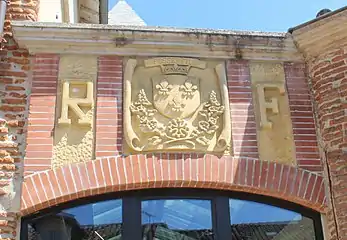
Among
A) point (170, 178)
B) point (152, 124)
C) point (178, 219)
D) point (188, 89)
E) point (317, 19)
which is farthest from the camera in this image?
point (317, 19)

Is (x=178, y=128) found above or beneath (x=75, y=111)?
beneath

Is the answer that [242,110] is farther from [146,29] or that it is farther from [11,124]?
[11,124]

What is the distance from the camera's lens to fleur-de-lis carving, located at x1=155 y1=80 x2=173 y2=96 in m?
5.22

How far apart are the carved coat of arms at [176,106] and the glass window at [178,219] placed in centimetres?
52

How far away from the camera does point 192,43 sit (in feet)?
17.8

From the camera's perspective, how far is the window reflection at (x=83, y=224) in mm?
4816

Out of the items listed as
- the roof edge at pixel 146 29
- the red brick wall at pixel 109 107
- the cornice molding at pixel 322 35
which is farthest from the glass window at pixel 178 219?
→ the cornice molding at pixel 322 35

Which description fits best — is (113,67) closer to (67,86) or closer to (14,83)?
(67,86)

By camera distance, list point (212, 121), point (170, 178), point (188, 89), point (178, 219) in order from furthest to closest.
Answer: point (188, 89), point (212, 121), point (178, 219), point (170, 178)

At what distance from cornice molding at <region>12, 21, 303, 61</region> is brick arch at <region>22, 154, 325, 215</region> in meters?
1.13

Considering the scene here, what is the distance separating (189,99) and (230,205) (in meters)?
1.09

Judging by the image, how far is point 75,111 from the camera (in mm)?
5059

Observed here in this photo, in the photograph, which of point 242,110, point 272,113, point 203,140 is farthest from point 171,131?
Result: point 272,113

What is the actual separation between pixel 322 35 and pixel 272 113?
944 mm
